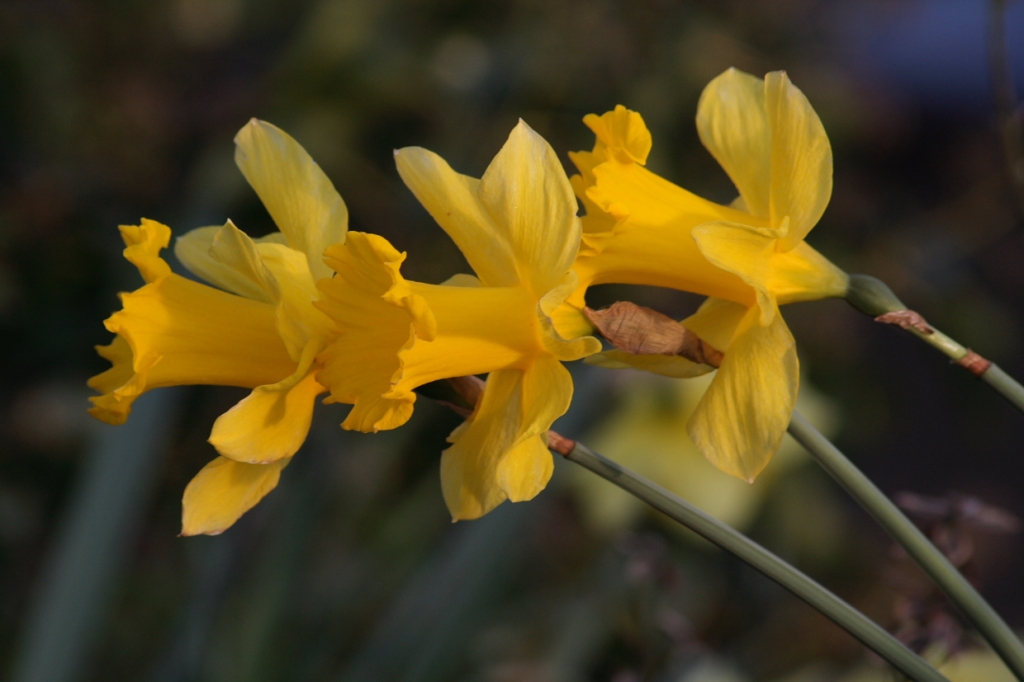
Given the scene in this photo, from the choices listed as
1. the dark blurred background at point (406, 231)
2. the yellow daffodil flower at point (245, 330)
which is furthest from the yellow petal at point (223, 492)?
the dark blurred background at point (406, 231)

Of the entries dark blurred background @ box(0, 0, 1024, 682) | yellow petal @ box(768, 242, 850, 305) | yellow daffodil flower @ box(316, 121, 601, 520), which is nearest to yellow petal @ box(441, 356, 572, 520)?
yellow daffodil flower @ box(316, 121, 601, 520)

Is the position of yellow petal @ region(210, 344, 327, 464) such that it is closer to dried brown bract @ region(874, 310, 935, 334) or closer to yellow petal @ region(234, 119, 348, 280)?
yellow petal @ region(234, 119, 348, 280)

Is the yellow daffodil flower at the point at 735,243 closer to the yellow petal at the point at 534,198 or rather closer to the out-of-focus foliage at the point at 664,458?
the yellow petal at the point at 534,198

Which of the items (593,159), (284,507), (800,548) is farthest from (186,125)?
(593,159)

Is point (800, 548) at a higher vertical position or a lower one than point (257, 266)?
lower

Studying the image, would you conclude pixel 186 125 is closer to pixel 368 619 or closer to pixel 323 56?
pixel 323 56

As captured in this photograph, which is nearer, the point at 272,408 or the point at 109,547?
the point at 272,408
